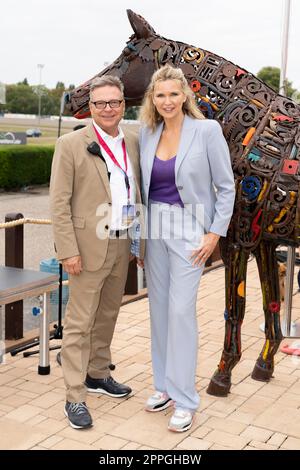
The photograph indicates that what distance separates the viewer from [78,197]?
11.1ft

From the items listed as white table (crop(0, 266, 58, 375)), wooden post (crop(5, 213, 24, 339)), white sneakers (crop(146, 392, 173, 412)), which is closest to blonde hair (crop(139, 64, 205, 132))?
white table (crop(0, 266, 58, 375))

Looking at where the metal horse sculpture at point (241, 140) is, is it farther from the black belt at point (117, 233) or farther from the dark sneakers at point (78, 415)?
the dark sneakers at point (78, 415)

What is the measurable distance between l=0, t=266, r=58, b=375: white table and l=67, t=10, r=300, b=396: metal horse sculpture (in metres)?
1.09

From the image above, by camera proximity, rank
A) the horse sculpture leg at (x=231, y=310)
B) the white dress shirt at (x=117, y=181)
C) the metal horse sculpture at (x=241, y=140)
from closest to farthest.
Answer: the white dress shirt at (x=117, y=181) → the metal horse sculpture at (x=241, y=140) → the horse sculpture leg at (x=231, y=310)

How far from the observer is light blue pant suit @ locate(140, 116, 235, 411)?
331 centimetres

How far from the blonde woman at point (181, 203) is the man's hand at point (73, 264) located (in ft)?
1.36

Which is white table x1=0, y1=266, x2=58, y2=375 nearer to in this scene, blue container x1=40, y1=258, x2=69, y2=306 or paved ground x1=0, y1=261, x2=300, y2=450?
paved ground x1=0, y1=261, x2=300, y2=450

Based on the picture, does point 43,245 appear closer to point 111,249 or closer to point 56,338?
point 56,338

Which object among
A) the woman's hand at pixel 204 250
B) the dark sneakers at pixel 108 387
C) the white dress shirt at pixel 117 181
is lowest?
the dark sneakers at pixel 108 387

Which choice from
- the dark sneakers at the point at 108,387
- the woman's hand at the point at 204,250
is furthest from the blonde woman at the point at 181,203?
the dark sneakers at the point at 108,387

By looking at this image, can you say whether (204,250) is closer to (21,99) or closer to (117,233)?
(117,233)

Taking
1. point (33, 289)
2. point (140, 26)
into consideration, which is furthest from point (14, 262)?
point (140, 26)

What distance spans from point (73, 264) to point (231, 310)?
3.61ft

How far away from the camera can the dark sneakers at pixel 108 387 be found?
3906 millimetres
